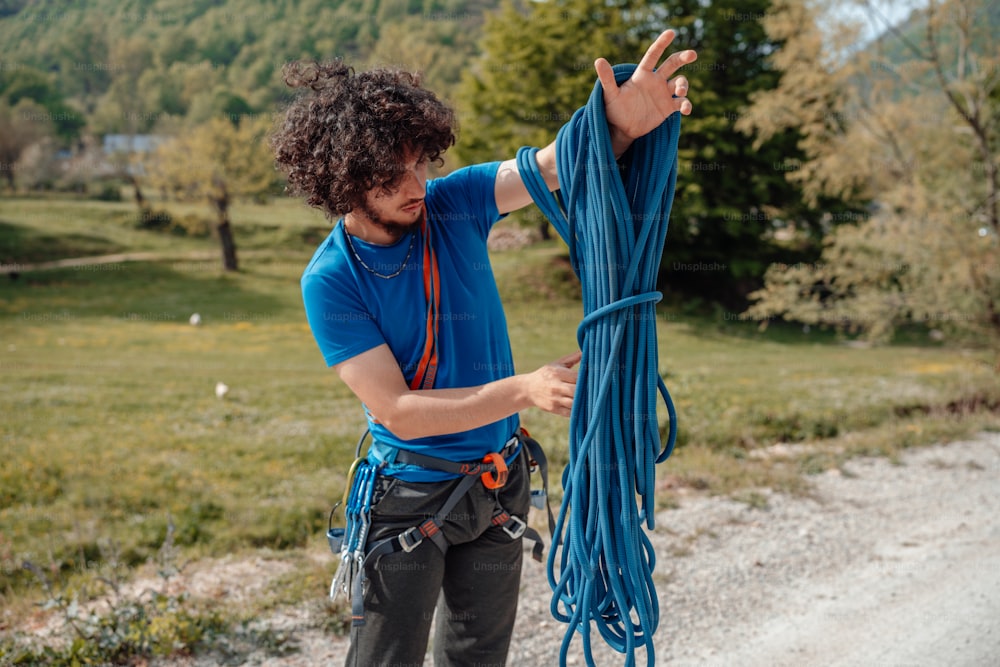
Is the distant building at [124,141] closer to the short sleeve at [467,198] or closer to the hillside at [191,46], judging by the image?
the hillside at [191,46]

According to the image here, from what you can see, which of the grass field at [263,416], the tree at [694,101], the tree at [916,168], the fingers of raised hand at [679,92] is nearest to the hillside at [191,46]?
the tree at [694,101]

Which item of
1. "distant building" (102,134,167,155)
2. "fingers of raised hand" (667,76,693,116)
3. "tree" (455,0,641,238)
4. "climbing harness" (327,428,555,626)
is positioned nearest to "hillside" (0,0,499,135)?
"distant building" (102,134,167,155)

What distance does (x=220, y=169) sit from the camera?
28969 millimetres

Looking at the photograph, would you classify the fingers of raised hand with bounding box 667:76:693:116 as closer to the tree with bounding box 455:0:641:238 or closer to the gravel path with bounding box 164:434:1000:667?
the gravel path with bounding box 164:434:1000:667

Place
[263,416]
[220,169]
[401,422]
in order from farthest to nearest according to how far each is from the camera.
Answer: [220,169] → [263,416] → [401,422]

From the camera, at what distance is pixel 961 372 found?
10.5 m

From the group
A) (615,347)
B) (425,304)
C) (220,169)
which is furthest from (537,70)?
(615,347)

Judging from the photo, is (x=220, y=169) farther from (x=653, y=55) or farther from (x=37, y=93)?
(x=37, y=93)

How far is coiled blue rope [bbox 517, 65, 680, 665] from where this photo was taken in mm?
1900

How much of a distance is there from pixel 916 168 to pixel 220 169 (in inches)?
914

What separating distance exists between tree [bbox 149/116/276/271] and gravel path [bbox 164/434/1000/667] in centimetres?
2641

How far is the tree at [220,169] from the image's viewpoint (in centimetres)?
2883

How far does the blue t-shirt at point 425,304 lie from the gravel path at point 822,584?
67.6 inches

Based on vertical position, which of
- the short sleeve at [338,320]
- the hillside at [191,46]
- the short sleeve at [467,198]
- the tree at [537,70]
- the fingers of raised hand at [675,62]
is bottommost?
the short sleeve at [338,320]
